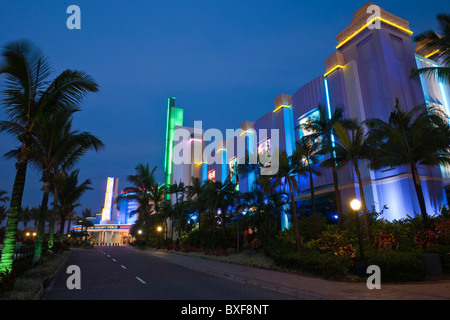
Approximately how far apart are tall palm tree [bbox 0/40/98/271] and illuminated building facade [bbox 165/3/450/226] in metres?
21.5

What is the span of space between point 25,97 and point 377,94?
25144 mm

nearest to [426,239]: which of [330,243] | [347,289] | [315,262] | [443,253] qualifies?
[443,253]

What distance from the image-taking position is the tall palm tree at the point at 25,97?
8758 millimetres

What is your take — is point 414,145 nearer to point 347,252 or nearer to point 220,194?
point 347,252

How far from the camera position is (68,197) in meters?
29.4

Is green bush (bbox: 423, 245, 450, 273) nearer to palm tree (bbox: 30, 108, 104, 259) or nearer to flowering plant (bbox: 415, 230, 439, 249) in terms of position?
flowering plant (bbox: 415, 230, 439, 249)

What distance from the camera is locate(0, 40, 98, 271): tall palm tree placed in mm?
8758

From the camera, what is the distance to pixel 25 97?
9805 mm

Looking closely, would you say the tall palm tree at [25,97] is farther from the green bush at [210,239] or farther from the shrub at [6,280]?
the green bush at [210,239]

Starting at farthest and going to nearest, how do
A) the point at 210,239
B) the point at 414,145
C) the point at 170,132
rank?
the point at 170,132 < the point at 210,239 < the point at 414,145

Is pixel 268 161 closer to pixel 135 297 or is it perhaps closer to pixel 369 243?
pixel 369 243

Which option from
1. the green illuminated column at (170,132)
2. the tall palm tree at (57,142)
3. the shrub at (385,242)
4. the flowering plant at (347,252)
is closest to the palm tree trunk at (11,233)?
the tall palm tree at (57,142)
